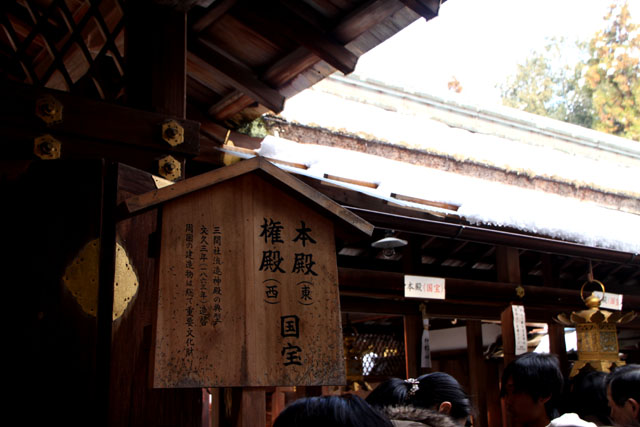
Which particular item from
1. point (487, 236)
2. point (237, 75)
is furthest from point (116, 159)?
point (487, 236)

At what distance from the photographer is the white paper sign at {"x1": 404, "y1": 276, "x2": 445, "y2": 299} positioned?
22.1 feet

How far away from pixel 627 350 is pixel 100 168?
1277cm

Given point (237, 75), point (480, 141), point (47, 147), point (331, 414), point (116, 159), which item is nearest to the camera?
point (331, 414)

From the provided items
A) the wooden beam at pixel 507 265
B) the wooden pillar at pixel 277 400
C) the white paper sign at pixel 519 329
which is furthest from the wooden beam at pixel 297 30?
the wooden pillar at pixel 277 400

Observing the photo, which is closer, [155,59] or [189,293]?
[189,293]

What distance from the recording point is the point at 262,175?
2.94m

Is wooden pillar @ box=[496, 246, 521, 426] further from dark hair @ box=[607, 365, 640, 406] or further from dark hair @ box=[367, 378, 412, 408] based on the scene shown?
dark hair @ box=[367, 378, 412, 408]

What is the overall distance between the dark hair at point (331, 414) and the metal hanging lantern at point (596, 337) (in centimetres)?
611

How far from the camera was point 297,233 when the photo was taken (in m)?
2.96

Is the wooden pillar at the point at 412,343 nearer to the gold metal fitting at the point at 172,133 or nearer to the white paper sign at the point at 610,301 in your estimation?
the white paper sign at the point at 610,301

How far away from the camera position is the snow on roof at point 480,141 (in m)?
7.62

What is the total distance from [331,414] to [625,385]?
2.28 meters

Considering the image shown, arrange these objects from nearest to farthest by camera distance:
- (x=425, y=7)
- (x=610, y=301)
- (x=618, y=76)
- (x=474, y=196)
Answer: (x=425, y=7)
(x=474, y=196)
(x=610, y=301)
(x=618, y=76)

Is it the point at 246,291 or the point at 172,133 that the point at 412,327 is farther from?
the point at 246,291
